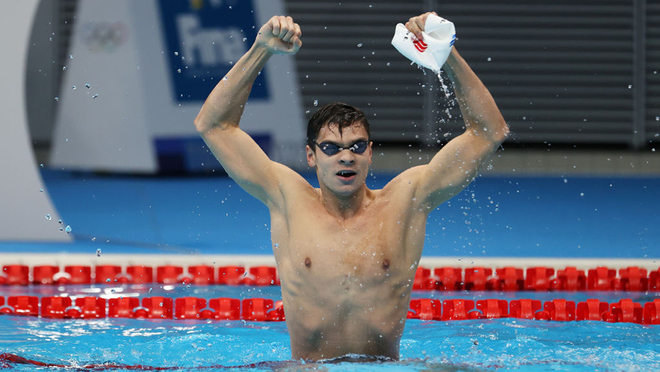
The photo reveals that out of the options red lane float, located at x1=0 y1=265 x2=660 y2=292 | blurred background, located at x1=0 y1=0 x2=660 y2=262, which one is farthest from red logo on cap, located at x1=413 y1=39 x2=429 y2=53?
blurred background, located at x1=0 y1=0 x2=660 y2=262

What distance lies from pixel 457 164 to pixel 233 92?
2.66 ft

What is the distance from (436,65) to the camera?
2768 mm

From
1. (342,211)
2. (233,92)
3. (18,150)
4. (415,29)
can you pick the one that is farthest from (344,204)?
(18,150)

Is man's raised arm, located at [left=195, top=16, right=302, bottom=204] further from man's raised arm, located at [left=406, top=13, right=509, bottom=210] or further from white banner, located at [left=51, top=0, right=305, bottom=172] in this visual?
white banner, located at [left=51, top=0, right=305, bottom=172]

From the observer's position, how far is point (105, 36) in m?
9.73

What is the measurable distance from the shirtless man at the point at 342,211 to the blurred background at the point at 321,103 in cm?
373

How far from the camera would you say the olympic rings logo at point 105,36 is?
970 cm

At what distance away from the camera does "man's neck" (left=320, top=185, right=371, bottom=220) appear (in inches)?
119

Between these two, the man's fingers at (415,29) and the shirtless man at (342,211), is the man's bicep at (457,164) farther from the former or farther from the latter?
the man's fingers at (415,29)

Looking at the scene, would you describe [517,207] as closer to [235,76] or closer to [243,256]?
[243,256]

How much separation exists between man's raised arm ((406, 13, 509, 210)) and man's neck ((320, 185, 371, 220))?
0.82 feet

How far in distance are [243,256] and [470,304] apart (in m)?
1.78

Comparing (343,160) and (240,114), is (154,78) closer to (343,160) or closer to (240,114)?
(240,114)

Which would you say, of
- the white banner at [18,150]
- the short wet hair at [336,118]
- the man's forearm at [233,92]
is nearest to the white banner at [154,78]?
the white banner at [18,150]
